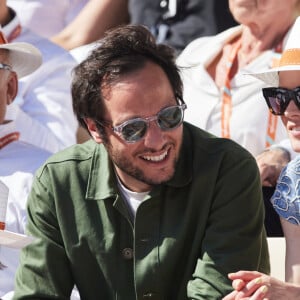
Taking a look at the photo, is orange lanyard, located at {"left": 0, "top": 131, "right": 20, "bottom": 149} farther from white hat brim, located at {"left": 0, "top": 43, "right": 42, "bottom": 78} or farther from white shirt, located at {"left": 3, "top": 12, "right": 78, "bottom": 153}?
white hat brim, located at {"left": 0, "top": 43, "right": 42, "bottom": 78}

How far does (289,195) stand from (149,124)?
1.75 feet

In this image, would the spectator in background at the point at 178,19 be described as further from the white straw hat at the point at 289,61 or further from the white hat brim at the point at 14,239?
the white hat brim at the point at 14,239

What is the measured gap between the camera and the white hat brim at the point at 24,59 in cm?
404

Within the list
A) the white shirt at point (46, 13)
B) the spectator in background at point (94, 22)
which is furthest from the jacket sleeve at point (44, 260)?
the white shirt at point (46, 13)

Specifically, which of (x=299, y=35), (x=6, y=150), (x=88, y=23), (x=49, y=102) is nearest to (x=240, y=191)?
(x=299, y=35)

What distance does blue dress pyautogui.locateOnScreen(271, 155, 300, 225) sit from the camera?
10.4 feet

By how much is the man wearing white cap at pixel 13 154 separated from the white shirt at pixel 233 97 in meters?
0.70

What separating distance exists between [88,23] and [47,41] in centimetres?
56

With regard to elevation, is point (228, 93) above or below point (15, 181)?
above

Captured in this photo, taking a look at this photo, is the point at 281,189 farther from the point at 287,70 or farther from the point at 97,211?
the point at 97,211

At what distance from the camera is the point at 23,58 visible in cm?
410

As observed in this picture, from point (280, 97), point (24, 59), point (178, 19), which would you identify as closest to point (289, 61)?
point (280, 97)

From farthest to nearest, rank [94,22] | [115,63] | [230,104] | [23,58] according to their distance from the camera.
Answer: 1. [94,22]
2. [230,104]
3. [23,58]
4. [115,63]

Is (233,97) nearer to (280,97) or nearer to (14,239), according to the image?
(280,97)
